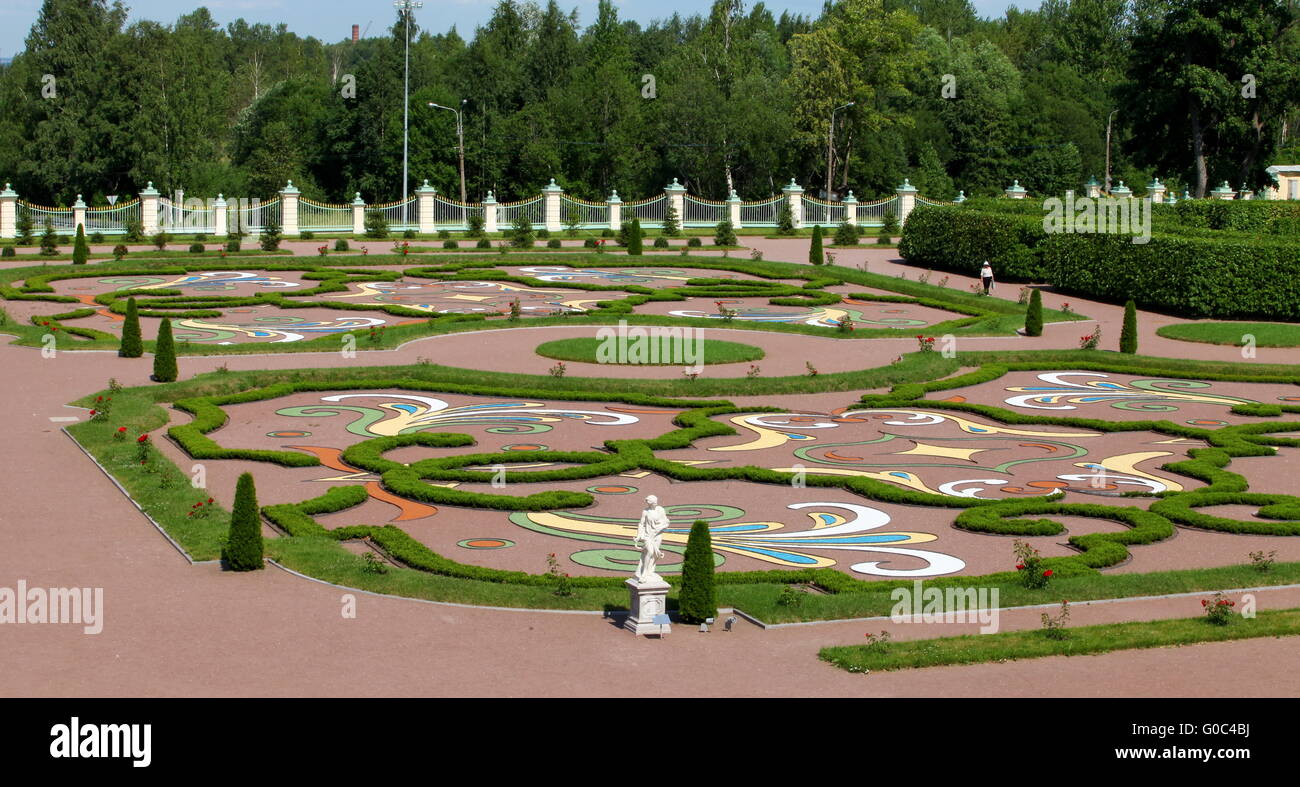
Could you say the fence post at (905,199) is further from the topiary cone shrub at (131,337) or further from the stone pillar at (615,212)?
the topiary cone shrub at (131,337)

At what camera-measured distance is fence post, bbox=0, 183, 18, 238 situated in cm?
5316

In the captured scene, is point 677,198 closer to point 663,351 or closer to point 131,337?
point 663,351

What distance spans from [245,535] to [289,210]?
42023 millimetres

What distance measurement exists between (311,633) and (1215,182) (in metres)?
72.5

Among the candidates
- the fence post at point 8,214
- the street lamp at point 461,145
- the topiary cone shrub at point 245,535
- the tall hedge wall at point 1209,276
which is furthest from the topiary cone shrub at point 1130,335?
the street lamp at point 461,145

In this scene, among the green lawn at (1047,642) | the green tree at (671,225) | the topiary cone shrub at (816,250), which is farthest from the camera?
the green tree at (671,225)

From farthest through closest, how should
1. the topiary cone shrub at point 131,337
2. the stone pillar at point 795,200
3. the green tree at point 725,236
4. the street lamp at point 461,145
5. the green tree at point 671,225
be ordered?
the street lamp at point 461,145 → the stone pillar at point 795,200 → the green tree at point 671,225 → the green tree at point 725,236 → the topiary cone shrub at point 131,337

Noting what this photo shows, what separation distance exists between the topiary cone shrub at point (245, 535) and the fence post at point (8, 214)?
138 ft

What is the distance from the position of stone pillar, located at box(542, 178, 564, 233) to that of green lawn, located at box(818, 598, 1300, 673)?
46.8 m

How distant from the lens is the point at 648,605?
14.1m

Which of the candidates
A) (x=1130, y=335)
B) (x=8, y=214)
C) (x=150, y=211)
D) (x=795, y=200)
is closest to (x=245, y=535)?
(x=1130, y=335)

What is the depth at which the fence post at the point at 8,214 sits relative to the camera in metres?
53.2

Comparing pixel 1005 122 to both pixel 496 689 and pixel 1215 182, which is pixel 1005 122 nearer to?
pixel 1215 182

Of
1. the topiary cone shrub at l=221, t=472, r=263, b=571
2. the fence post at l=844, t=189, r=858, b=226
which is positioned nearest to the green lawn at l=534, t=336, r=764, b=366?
the topiary cone shrub at l=221, t=472, r=263, b=571
